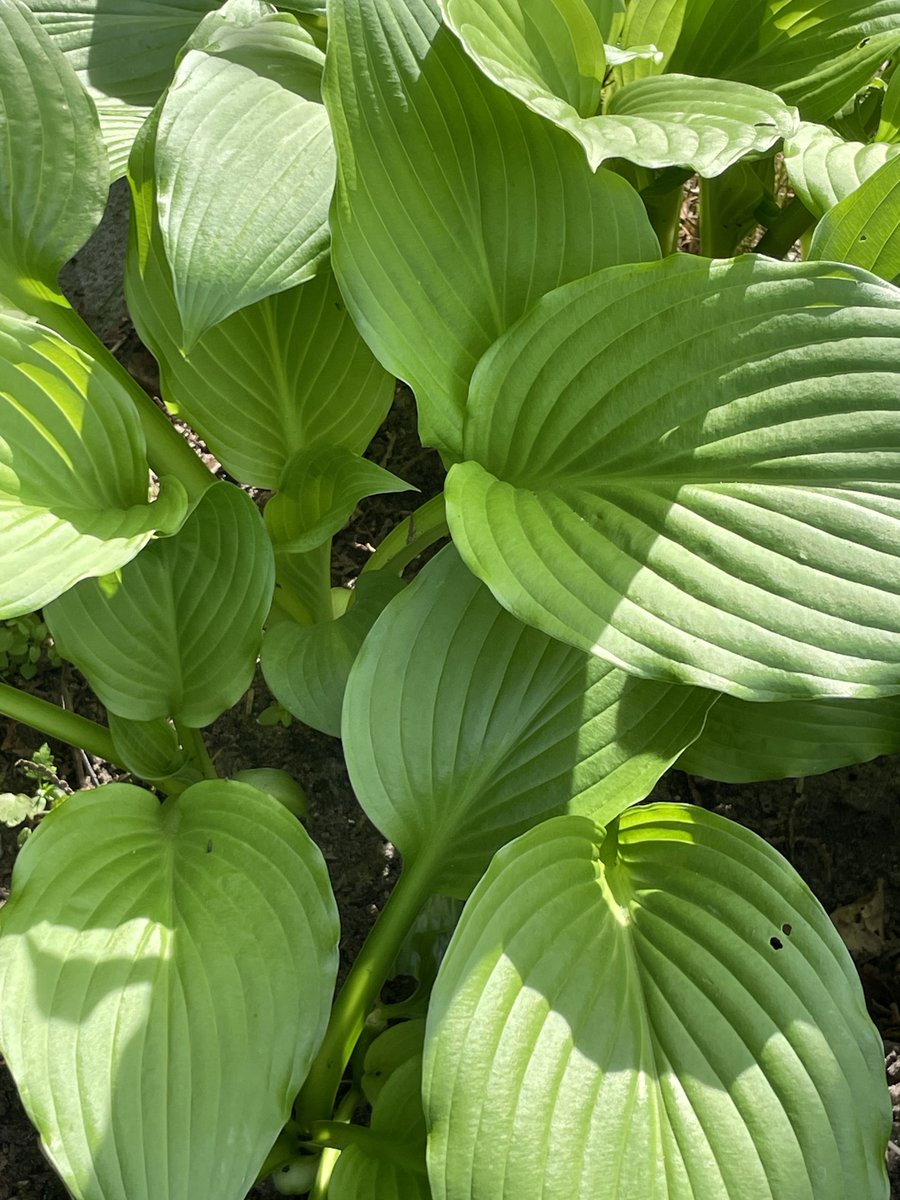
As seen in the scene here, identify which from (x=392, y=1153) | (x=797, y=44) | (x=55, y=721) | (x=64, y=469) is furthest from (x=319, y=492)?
(x=797, y=44)

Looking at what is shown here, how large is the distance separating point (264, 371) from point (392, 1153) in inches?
38.9

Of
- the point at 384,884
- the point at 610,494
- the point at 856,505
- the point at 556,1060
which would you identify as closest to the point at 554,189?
the point at 610,494

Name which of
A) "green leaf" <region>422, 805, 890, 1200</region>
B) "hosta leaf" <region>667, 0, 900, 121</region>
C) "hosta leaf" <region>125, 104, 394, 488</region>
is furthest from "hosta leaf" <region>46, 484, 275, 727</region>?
"hosta leaf" <region>667, 0, 900, 121</region>

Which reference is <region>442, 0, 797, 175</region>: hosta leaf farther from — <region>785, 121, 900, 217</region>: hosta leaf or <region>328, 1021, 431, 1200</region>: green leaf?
<region>328, 1021, 431, 1200</region>: green leaf

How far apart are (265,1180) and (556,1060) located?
600mm

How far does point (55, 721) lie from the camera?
1242 millimetres

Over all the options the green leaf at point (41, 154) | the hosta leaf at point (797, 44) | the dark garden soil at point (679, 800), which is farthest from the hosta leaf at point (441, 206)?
the dark garden soil at point (679, 800)

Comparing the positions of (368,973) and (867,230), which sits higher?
(867,230)

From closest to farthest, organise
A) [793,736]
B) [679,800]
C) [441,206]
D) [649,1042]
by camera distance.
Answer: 1. [649,1042]
2. [441,206]
3. [793,736]
4. [679,800]

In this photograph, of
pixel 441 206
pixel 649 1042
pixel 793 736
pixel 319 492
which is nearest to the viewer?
pixel 649 1042

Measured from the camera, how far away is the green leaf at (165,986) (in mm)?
855

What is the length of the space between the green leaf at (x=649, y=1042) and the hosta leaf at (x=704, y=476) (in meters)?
0.24

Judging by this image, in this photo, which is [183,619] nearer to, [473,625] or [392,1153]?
[473,625]

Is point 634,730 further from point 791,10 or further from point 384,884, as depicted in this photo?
point 791,10
